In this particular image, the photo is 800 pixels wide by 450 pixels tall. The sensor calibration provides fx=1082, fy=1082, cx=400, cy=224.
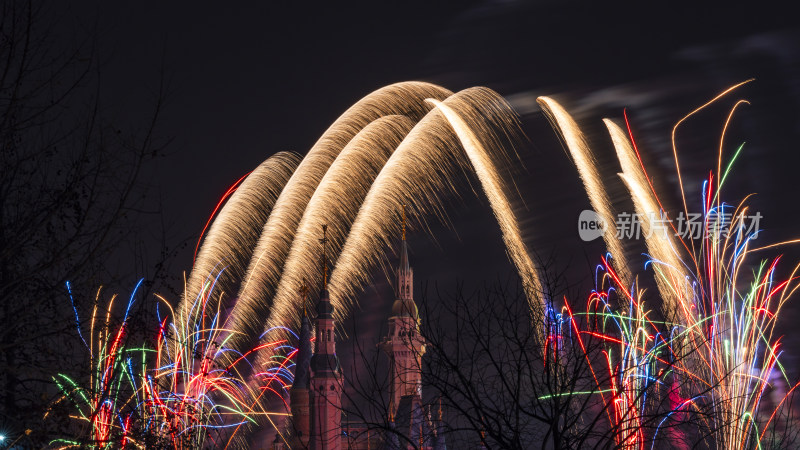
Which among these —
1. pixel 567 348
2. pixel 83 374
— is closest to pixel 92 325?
pixel 83 374

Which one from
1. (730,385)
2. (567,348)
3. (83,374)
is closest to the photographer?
(83,374)

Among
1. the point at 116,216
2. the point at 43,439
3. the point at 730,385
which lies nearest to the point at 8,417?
the point at 43,439

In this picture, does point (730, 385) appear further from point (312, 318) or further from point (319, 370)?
point (312, 318)

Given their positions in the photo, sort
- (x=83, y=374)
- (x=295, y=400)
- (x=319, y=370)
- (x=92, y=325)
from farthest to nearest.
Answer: (x=295, y=400) < (x=319, y=370) < (x=92, y=325) < (x=83, y=374)

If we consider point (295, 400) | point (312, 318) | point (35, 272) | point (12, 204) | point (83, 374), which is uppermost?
point (312, 318)

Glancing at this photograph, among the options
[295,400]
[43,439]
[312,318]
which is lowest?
[43,439]

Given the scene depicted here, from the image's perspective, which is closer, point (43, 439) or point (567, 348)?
point (43, 439)

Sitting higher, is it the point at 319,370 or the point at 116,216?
the point at 319,370

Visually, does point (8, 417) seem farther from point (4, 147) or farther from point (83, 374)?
point (4, 147)

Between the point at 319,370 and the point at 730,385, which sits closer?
the point at 730,385
